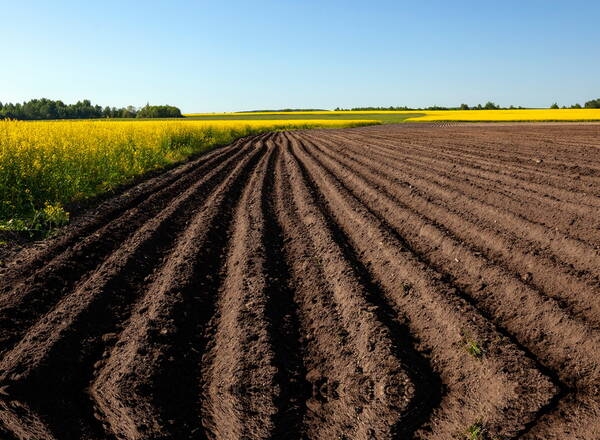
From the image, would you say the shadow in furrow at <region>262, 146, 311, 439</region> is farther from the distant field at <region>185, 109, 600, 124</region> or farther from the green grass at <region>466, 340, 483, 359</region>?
the distant field at <region>185, 109, 600, 124</region>

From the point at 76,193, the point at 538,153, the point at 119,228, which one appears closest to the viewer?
the point at 119,228

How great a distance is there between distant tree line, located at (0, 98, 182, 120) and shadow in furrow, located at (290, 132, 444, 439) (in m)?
61.2

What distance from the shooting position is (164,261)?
21.2ft

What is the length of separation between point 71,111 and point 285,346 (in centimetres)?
7665

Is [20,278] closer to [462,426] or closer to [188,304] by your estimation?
[188,304]

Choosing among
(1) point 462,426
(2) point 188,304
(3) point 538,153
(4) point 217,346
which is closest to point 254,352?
(4) point 217,346

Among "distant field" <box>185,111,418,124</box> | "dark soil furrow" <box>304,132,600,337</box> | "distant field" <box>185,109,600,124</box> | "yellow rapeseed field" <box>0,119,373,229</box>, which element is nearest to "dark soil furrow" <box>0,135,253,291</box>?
"yellow rapeseed field" <box>0,119,373,229</box>

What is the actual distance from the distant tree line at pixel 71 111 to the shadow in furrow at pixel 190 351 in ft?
195

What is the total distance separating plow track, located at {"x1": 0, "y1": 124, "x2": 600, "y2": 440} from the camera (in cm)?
331

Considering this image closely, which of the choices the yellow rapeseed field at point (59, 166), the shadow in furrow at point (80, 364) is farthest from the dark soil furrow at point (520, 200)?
the yellow rapeseed field at point (59, 166)

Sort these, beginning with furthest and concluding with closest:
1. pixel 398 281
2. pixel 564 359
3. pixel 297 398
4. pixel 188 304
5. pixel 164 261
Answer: pixel 164 261 < pixel 398 281 < pixel 188 304 < pixel 564 359 < pixel 297 398

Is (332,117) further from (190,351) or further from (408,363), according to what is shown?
(408,363)

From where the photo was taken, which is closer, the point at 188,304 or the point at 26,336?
the point at 26,336

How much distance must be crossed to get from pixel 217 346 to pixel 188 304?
3.23ft
